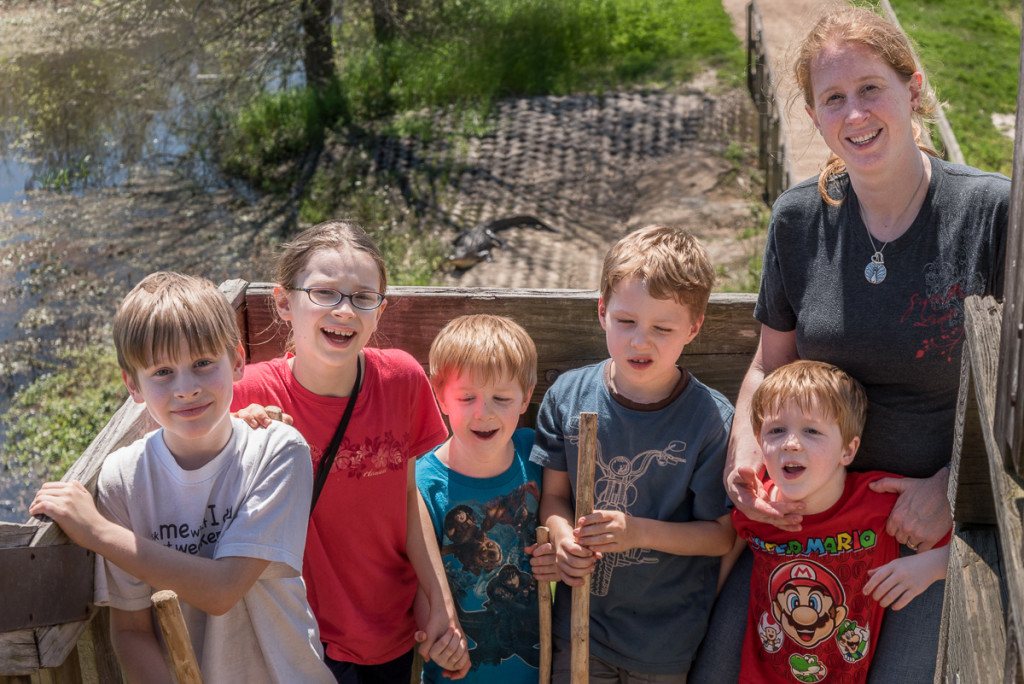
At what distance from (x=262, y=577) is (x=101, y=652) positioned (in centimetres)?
44

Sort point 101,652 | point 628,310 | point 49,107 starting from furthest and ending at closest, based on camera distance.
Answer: point 49,107 → point 628,310 → point 101,652

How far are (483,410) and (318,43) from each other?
11820 millimetres

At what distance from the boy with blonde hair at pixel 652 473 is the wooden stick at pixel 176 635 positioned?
0.88 m

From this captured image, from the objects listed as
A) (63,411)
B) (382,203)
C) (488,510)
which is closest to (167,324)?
(488,510)

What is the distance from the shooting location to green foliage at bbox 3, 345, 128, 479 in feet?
23.9

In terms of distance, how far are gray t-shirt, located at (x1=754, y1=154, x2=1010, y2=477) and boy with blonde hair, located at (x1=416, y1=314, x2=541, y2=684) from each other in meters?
0.71

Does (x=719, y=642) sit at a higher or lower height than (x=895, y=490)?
lower

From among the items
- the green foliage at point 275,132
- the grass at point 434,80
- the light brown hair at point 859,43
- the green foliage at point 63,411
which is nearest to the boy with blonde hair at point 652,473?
the light brown hair at point 859,43

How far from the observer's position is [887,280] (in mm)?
2287

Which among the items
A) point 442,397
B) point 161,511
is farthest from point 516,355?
point 161,511

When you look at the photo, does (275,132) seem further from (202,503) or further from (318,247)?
(202,503)

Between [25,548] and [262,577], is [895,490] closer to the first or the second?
[262,577]

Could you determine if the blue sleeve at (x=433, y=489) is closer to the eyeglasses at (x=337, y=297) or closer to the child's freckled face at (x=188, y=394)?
the eyeglasses at (x=337, y=297)

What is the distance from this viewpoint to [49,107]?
12.1m
